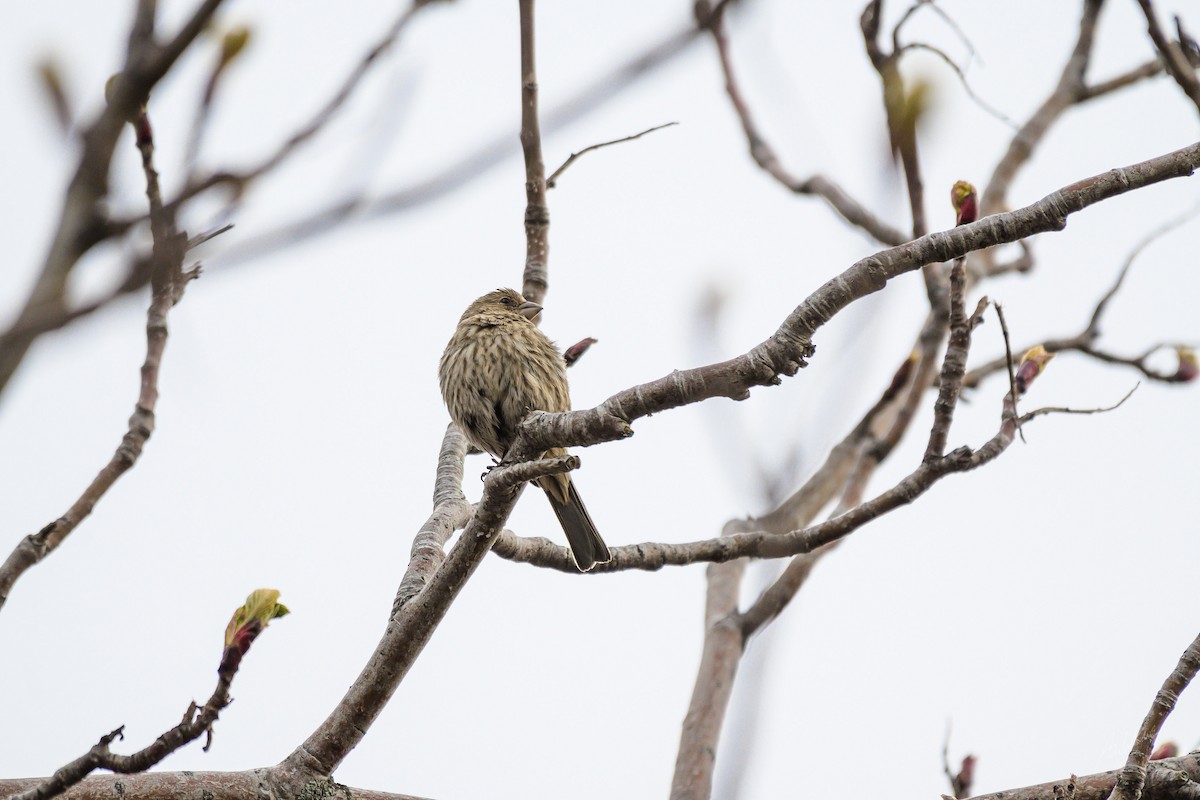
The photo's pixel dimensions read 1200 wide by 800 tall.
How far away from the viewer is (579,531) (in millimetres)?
4844

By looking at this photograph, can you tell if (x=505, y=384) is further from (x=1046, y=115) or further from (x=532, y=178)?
(x=1046, y=115)

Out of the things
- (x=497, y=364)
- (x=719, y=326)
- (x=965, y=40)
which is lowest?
(x=719, y=326)

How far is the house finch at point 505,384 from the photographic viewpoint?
535cm

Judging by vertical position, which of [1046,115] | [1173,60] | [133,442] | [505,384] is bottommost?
[133,442]

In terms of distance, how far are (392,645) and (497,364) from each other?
208 cm

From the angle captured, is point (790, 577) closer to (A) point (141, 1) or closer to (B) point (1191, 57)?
(B) point (1191, 57)

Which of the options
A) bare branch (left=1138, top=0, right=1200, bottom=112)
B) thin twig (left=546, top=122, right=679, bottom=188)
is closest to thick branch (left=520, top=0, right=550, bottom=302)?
thin twig (left=546, top=122, right=679, bottom=188)

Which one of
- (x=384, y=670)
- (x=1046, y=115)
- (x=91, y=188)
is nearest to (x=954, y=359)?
(x=384, y=670)

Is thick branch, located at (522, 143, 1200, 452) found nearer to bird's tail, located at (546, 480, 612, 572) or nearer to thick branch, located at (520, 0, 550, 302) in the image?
thick branch, located at (520, 0, 550, 302)

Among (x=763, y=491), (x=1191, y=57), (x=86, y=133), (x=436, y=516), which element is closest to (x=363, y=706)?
(x=436, y=516)

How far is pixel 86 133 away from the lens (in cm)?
111

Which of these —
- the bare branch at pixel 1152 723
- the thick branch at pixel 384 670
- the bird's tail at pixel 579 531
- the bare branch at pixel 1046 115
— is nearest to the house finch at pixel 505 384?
the bird's tail at pixel 579 531

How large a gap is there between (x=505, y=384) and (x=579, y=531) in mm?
906

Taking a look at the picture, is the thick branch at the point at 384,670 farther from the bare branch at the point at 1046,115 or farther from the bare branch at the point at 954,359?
the bare branch at the point at 1046,115
